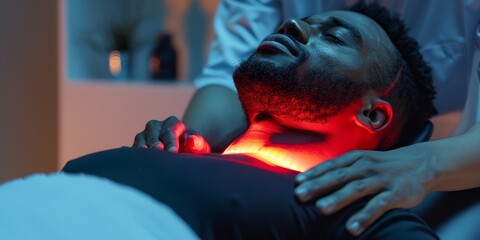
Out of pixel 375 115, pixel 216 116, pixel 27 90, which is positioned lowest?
pixel 27 90

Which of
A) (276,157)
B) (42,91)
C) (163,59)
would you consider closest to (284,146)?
(276,157)

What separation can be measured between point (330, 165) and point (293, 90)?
0.24 metres

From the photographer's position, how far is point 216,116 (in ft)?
5.29

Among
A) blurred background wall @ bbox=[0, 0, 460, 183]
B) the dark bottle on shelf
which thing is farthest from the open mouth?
the dark bottle on shelf

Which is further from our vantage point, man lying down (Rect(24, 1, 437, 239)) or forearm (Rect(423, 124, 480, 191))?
forearm (Rect(423, 124, 480, 191))

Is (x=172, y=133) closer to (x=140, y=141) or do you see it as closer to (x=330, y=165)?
(x=140, y=141)

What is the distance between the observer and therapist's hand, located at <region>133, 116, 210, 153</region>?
50.2 inches

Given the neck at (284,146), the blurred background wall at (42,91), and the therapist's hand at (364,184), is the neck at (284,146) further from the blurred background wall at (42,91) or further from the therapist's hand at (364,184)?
the blurred background wall at (42,91)

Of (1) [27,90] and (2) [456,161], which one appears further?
(1) [27,90]

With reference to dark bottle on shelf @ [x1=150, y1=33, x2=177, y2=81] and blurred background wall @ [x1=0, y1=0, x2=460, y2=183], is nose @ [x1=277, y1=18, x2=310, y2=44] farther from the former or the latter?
dark bottle on shelf @ [x1=150, y1=33, x2=177, y2=81]

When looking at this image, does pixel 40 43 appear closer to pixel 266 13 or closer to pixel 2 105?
pixel 2 105

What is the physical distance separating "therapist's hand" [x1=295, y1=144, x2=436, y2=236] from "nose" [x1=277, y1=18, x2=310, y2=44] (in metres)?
0.30

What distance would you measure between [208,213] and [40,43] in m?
2.30

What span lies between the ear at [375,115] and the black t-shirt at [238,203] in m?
0.27
